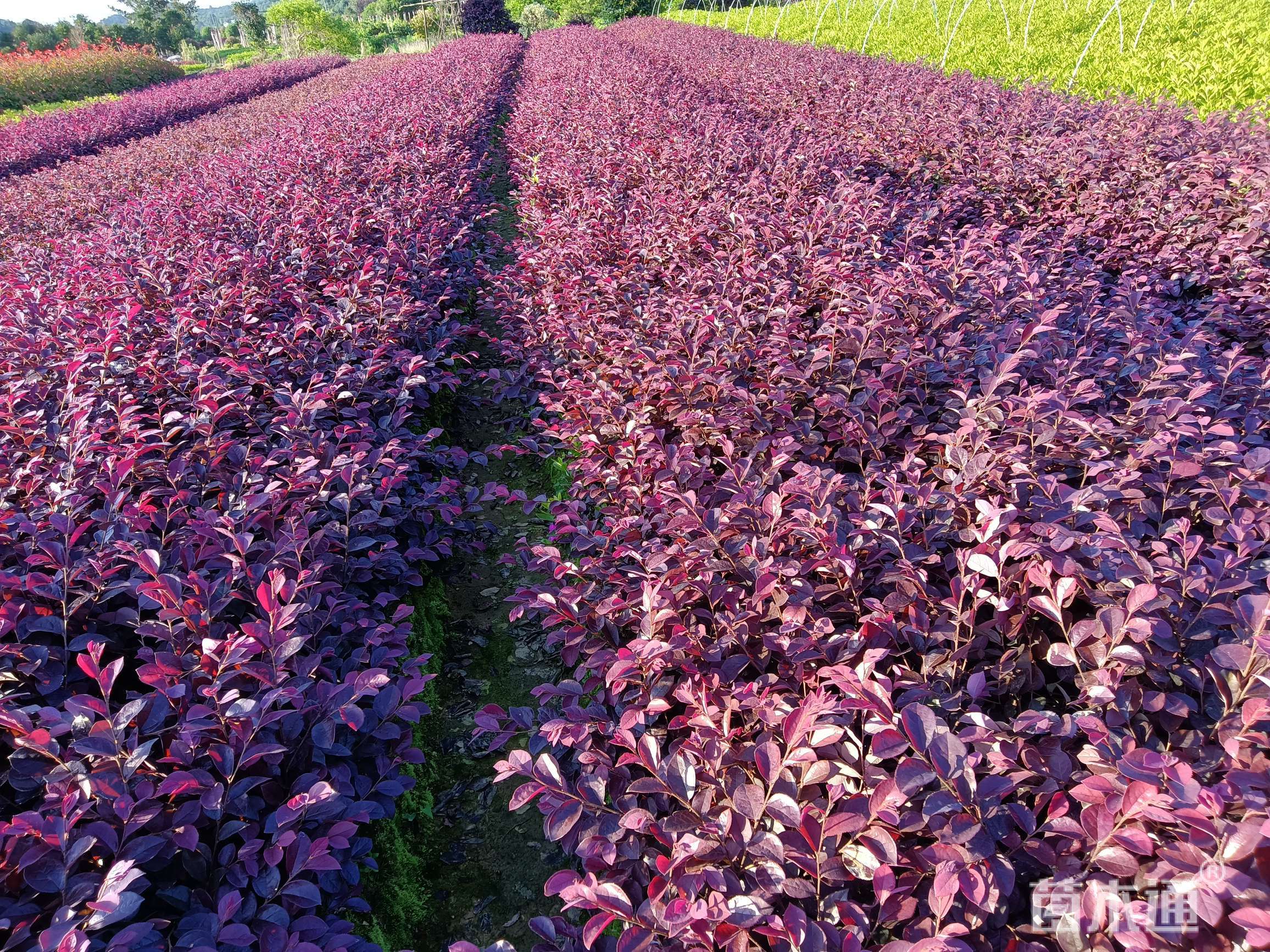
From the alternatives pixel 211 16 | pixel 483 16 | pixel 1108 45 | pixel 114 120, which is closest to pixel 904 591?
pixel 1108 45

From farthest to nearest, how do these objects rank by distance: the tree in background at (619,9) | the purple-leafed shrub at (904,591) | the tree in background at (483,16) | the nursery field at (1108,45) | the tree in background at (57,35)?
the tree in background at (57,35) < the tree in background at (619,9) < the tree in background at (483,16) < the nursery field at (1108,45) < the purple-leafed shrub at (904,591)

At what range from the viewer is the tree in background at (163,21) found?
4800 cm

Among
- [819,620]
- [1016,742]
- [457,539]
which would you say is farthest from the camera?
[457,539]

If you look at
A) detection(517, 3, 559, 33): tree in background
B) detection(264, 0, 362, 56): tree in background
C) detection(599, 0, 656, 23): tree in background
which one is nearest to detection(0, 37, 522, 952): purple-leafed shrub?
detection(264, 0, 362, 56): tree in background

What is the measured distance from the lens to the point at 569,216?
15.3ft

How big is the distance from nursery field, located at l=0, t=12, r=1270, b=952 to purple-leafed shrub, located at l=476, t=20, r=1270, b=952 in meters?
0.01

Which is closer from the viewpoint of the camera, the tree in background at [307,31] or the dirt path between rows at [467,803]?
the dirt path between rows at [467,803]

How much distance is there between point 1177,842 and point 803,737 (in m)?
0.55

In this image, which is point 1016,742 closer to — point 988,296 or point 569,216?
point 988,296

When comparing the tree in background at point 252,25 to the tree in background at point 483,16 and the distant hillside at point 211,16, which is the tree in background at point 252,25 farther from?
the tree in background at point 483,16

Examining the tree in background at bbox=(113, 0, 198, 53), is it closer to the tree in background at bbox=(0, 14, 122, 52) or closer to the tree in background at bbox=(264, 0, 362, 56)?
the tree in background at bbox=(0, 14, 122, 52)

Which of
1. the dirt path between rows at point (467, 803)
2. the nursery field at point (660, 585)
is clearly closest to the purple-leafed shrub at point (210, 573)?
the nursery field at point (660, 585)

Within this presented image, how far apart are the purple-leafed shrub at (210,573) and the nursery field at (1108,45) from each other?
298 inches

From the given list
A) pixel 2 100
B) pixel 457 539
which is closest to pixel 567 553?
pixel 457 539
